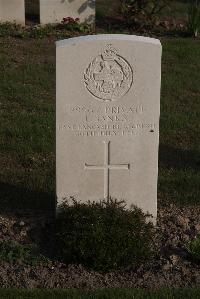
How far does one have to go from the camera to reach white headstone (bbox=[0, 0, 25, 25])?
41.1 ft

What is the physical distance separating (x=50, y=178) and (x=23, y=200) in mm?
552

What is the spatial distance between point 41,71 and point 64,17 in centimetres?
242

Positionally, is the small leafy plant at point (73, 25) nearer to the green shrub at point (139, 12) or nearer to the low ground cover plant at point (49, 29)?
the low ground cover plant at point (49, 29)

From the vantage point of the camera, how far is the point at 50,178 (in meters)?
7.35

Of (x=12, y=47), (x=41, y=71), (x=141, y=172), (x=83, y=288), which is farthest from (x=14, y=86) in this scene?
(x=83, y=288)

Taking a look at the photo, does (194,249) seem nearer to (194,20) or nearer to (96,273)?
(96,273)

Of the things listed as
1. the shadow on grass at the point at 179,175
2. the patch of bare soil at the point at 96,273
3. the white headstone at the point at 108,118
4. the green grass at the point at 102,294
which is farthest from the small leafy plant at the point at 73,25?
the green grass at the point at 102,294

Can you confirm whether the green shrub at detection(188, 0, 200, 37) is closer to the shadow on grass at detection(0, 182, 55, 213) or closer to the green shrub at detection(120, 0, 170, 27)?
the green shrub at detection(120, 0, 170, 27)

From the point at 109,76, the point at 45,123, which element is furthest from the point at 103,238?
the point at 45,123

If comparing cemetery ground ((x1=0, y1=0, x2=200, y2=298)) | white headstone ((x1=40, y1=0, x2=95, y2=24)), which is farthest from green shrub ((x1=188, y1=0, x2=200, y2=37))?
white headstone ((x1=40, y1=0, x2=95, y2=24))

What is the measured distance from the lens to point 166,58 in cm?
1146

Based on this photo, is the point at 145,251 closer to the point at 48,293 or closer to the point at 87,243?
the point at 87,243

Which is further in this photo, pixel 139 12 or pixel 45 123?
pixel 139 12

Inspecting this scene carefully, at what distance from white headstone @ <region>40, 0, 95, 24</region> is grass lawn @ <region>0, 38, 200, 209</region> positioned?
0.78 m
